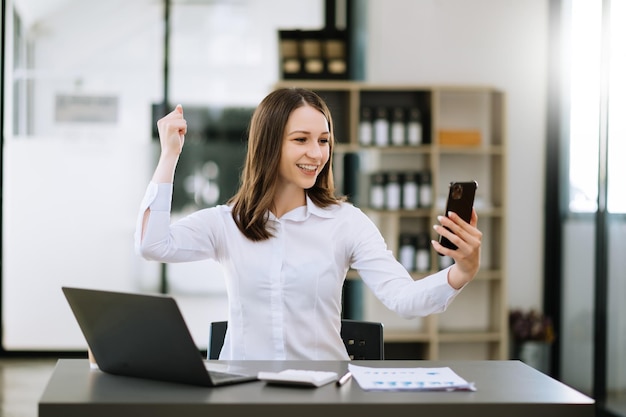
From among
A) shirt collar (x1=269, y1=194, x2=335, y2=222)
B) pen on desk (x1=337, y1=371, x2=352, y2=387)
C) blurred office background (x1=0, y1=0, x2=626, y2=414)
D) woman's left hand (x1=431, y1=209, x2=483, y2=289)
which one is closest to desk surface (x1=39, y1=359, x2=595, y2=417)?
pen on desk (x1=337, y1=371, x2=352, y2=387)

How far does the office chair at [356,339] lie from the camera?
2320 millimetres

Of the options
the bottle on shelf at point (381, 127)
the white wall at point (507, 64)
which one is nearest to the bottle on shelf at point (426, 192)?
the bottle on shelf at point (381, 127)

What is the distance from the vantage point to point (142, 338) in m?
1.63

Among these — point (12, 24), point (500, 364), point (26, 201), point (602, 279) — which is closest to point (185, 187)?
point (26, 201)

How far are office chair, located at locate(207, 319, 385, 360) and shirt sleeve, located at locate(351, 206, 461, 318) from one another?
0.11 meters

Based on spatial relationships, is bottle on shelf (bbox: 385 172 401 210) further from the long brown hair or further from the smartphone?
the smartphone

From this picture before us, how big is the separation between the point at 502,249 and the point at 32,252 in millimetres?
3329

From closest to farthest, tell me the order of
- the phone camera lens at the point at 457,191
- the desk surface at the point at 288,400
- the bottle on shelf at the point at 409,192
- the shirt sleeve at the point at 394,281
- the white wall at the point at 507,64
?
the desk surface at the point at 288,400
the phone camera lens at the point at 457,191
the shirt sleeve at the point at 394,281
the bottle on shelf at the point at 409,192
the white wall at the point at 507,64

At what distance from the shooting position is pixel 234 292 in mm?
2289

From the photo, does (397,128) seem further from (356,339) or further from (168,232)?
(168,232)

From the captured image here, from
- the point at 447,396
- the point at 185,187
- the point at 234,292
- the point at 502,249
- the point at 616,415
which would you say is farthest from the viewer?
the point at 185,187

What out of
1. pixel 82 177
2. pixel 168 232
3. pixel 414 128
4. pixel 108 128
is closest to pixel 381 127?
pixel 414 128

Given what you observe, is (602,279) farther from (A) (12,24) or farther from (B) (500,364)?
(A) (12,24)

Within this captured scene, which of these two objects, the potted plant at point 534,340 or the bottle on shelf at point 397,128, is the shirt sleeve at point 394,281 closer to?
the bottle on shelf at point 397,128
